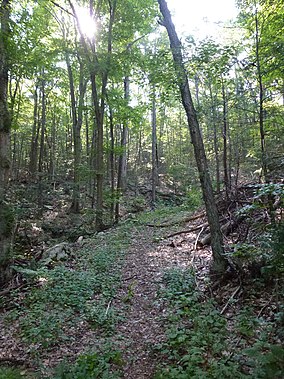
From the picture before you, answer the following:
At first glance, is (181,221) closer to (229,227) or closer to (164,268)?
(229,227)

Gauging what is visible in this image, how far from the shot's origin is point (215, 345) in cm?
379

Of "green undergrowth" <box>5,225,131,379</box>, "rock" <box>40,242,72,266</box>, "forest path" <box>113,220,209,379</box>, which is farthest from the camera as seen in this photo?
"rock" <box>40,242,72,266</box>

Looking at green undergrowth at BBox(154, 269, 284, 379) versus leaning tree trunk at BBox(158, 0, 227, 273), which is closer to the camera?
green undergrowth at BBox(154, 269, 284, 379)

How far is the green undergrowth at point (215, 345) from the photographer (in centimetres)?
304

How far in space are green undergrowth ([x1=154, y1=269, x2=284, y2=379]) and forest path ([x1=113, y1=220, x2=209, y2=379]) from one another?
0.25 meters

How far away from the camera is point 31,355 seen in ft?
14.1

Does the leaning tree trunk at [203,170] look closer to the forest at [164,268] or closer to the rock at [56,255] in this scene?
the forest at [164,268]

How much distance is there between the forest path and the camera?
410 centimetres

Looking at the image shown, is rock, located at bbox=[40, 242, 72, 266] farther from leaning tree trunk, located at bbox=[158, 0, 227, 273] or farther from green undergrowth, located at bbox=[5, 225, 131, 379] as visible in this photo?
leaning tree trunk, located at bbox=[158, 0, 227, 273]

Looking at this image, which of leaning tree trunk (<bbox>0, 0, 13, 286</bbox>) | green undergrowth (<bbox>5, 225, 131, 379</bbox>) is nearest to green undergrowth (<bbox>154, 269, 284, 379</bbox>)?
green undergrowth (<bbox>5, 225, 131, 379</bbox>)

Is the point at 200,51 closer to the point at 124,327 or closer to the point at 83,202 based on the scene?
the point at 124,327

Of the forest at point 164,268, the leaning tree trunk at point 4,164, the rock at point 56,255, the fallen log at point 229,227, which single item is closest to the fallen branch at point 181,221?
the forest at point 164,268

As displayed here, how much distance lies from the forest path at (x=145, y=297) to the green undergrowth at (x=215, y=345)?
0.82 ft

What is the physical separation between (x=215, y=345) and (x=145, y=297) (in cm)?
250
